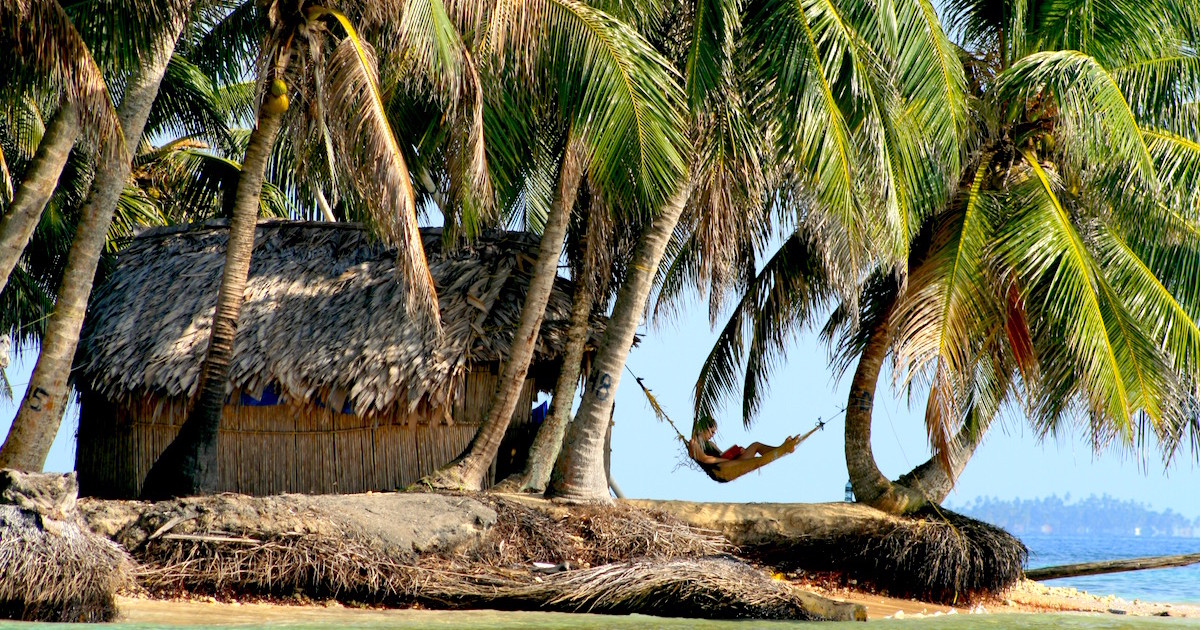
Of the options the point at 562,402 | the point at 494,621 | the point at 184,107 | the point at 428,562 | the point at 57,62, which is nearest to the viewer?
the point at 494,621

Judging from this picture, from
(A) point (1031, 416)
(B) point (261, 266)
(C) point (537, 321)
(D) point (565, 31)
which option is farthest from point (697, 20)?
(B) point (261, 266)

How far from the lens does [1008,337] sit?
34.3ft


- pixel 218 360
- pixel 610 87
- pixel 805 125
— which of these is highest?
pixel 610 87

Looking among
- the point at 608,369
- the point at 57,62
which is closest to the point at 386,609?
the point at 608,369

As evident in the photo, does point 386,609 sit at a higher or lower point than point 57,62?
lower

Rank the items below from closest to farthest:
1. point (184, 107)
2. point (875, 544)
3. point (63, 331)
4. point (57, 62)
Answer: point (57, 62), point (63, 331), point (875, 544), point (184, 107)

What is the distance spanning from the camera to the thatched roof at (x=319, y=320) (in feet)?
36.3

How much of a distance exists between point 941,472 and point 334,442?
220 inches

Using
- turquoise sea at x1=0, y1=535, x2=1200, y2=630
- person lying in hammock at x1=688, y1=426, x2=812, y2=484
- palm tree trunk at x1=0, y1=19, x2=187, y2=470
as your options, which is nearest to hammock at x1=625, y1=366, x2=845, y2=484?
person lying in hammock at x1=688, y1=426, x2=812, y2=484

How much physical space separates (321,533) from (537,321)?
2.95 metres

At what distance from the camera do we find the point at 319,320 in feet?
38.6

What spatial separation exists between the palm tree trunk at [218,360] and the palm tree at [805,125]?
9.28ft

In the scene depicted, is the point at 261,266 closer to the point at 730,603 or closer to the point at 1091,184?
the point at 730,603

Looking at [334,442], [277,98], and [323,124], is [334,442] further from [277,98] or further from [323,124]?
[277,98]
